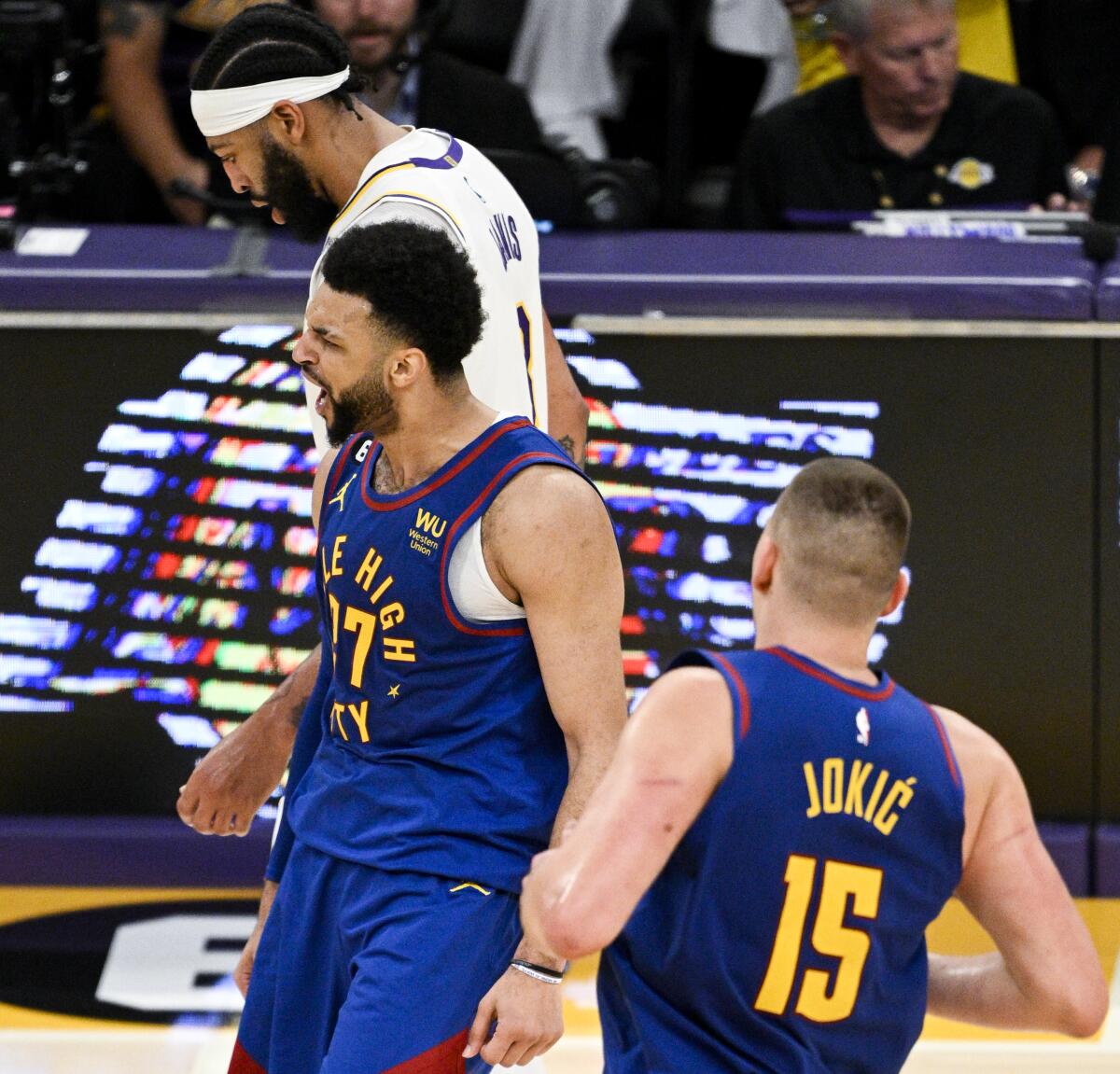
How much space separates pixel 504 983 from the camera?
100 inches

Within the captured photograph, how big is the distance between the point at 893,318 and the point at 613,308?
66cm

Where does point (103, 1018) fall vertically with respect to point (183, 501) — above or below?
below

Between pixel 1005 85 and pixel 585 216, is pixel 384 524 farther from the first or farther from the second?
pixel 1005 85

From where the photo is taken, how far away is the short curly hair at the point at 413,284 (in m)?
2.61

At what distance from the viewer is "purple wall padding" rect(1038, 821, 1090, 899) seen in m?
4.75

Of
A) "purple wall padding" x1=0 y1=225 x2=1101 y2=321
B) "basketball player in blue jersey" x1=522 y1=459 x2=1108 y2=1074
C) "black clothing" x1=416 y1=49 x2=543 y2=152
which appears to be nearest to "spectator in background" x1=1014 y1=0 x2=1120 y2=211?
"purple wall padding" x1=0 y1=225 x2=1101 y2=321

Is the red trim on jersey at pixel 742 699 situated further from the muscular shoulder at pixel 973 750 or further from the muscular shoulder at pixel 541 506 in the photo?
the muscular shoulder at pixel 541 506

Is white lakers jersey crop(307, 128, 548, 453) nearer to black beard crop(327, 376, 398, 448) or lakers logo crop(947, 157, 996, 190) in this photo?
black beard crop(327, 376, 398, 448)

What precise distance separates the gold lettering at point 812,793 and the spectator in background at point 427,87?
3.57 metres

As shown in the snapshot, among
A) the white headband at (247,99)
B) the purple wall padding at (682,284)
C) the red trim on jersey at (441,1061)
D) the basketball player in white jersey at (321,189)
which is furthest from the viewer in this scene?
the purple wall padding at (682,284)

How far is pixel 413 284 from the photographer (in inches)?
103

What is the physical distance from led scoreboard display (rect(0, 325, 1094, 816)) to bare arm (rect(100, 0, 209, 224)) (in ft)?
4.07

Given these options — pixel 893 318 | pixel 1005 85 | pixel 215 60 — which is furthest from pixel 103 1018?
pixel 1005 85

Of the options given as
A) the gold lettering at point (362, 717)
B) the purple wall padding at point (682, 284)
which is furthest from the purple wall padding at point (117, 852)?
the gold lettering at point (362, 717)
